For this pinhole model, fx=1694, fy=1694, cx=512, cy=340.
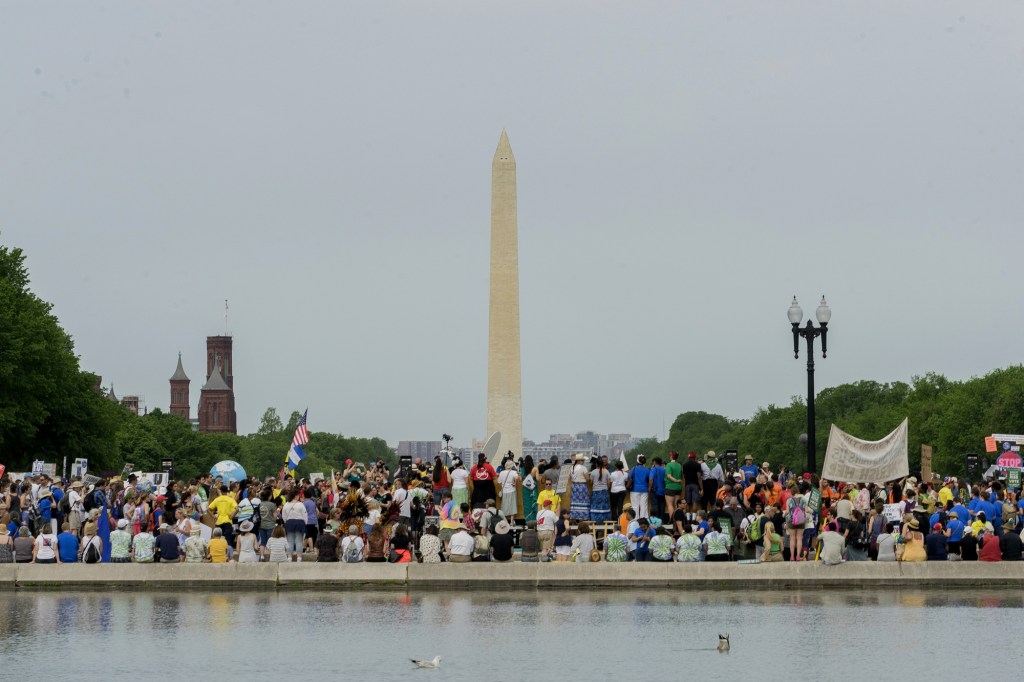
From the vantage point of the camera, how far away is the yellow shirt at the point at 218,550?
31453 mm

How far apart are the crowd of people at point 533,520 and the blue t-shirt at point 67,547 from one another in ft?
0.07

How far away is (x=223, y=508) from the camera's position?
107 ft

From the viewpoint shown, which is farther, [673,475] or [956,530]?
[673,475]

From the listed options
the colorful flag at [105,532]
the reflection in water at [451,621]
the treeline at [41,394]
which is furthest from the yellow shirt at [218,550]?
the treeline at [41,394]

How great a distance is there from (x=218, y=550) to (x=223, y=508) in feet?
4.69

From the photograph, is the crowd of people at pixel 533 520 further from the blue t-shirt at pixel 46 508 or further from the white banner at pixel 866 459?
the white banner at pixel 866 459

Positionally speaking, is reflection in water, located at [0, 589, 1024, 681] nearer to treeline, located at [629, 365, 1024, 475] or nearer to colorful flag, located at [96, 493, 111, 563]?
colorful flag, located at [96, 493, 111, 563]

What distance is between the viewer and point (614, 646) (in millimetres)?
21891

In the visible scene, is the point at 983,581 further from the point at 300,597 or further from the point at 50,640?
the point at 50,640

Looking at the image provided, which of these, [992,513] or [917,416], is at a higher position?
[917,416]

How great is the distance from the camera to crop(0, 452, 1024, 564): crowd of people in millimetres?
30906

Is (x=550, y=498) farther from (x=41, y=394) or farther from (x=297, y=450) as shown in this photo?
(x=41, y=394)

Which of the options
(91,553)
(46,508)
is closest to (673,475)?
(91,553)

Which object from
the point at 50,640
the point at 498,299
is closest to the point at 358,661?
the point at 50,640
